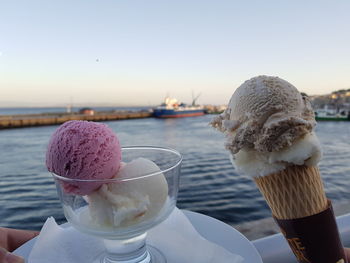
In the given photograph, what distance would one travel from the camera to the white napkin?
0.69 metres

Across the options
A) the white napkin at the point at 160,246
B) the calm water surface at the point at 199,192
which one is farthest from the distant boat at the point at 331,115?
the white napkin at the point at 160,246

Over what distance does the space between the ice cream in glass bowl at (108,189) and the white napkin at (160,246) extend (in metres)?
0.04

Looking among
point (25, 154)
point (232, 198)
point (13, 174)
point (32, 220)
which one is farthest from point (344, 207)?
point (25, 154)

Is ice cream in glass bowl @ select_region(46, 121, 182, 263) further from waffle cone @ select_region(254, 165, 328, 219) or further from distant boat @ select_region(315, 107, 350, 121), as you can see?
distant boat @ select_region(315, 107, 350, 121)

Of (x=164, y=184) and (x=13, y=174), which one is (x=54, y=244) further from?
(x=13, y=174)

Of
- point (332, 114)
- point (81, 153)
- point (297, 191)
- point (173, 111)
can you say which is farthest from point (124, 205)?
point (332, 114)

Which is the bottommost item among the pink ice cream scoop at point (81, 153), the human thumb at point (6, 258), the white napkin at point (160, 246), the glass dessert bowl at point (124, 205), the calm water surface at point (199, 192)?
the calm water surface at point (199, 192)

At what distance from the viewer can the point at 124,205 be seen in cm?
62

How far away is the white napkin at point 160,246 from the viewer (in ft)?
2.26

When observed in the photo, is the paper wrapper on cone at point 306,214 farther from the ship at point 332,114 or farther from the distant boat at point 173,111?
the distant boat at point 173,111

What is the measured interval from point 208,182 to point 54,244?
3.57 m

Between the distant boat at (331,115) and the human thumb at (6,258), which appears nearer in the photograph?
the human thumb at (6,258)

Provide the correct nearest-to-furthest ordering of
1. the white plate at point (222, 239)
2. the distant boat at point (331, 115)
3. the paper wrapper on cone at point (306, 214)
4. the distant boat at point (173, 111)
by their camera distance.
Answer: the paper wrapper on cone at point (306, 214) → the white plate at point (222, 239) → the distant boat at point (331, 115) → the distant boat at point (173, 111)

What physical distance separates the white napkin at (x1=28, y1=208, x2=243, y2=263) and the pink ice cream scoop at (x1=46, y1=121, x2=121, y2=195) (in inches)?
9.1
